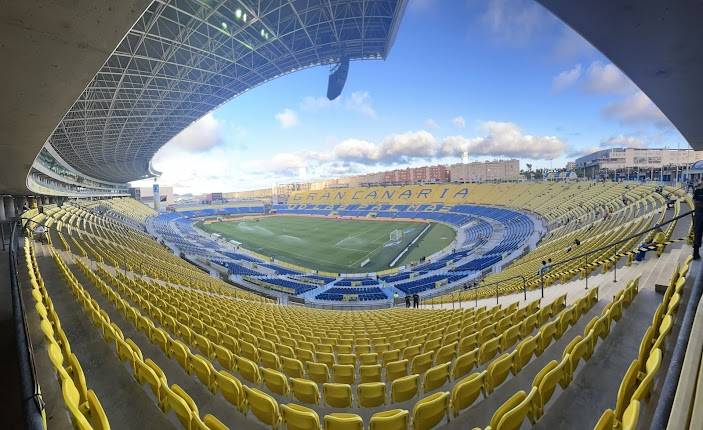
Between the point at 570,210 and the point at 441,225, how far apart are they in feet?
60.1

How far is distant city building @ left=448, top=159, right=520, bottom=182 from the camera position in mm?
100062

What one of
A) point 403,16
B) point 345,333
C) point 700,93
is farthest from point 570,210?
point 345,333

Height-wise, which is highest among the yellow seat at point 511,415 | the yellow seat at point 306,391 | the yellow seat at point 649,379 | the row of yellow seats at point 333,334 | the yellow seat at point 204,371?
the yellow seat at point 649,379

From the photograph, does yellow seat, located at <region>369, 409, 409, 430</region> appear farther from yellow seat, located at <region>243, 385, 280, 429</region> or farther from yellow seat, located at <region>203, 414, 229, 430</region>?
yellow seat, located at <region>203, 414, 229, 430</region>

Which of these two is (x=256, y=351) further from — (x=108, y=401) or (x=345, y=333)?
(x=345, y=333)

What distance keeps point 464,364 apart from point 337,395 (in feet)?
6.32

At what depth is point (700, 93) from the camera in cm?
463

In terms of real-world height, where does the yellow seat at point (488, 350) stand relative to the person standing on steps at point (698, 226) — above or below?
below

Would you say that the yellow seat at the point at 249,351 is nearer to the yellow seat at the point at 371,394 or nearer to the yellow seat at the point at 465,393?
the yellow seat at the point at 371,394

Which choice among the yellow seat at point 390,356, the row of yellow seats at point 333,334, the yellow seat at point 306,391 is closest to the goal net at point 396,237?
the row of yellow seats at point 333,334

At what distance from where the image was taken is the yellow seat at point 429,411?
285cm

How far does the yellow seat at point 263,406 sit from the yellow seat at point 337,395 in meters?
0.70

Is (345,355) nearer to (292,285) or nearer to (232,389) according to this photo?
(232,389)

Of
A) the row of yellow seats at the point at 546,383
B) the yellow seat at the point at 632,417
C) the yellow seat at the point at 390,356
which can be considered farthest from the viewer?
the yellow seat at the point at 390,356
